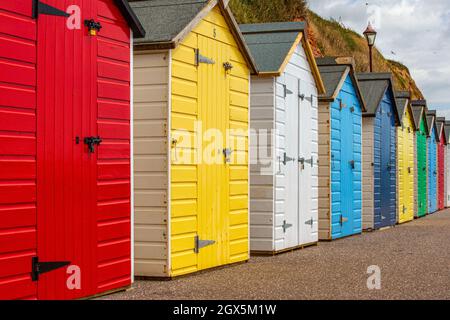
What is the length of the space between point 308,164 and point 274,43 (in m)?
2.10

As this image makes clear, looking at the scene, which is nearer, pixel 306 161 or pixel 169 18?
pixel 169 18

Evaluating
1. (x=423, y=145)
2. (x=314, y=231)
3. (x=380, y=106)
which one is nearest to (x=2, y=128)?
(x=314, y=231)

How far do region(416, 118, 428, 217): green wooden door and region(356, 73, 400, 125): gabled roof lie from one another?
4654 mm

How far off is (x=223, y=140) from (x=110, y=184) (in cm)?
280

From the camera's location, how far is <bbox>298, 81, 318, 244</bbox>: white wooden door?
43.7ft

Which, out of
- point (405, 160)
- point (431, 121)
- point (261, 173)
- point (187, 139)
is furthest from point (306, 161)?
point (431, 121)

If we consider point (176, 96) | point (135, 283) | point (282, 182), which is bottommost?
point (135, 283)

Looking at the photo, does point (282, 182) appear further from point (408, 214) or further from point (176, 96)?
point (408, 214)

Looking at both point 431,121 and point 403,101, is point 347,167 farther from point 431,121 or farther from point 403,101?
point 431,121

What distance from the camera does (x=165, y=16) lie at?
9664 millimetres

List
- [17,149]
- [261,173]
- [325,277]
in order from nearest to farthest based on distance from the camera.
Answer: [17,149] → [325,277] → [261,173]

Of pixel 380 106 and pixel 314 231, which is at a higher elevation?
pixel 380 106

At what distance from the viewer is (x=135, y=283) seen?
885 centimetres

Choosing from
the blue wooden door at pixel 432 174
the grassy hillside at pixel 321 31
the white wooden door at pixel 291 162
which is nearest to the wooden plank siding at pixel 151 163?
the white wooden door at pixel 291 162
